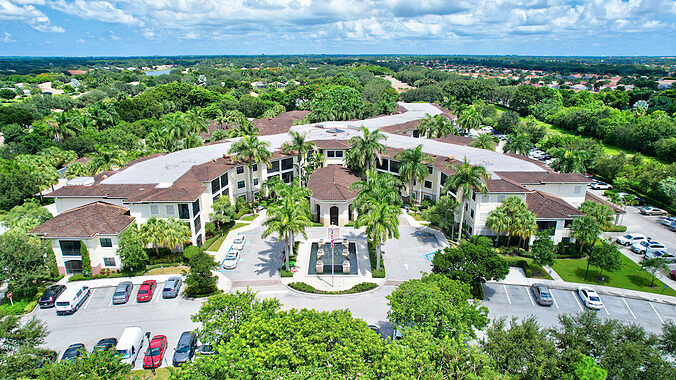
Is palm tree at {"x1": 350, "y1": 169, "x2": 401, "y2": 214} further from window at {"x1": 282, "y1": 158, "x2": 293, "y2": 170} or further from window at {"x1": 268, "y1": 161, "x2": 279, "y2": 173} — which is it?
window at {"x1": 282, "y1": 158, "x2": 293, "y2": 170}

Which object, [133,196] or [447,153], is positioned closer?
[133,196]

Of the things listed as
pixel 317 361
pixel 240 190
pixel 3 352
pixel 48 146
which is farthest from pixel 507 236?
pixel 48 146

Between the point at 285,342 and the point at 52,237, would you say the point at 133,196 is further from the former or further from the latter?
the point at 285,342

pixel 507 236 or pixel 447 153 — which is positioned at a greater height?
pixel 447 153

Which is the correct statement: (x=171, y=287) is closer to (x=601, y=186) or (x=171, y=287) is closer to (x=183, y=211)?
(x=183, y=211)

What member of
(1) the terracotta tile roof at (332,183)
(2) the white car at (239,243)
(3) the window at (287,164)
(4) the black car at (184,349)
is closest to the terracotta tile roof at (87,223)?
(2) the white car at (239,243)

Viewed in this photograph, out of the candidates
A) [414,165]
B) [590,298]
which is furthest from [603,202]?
[414,165]

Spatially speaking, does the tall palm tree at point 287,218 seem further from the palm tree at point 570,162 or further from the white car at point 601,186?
the white car at point 601,186
